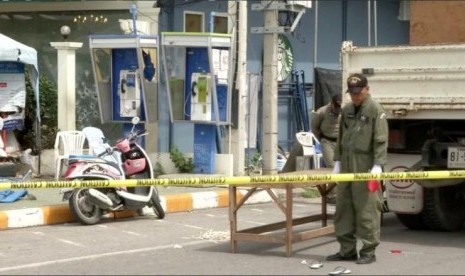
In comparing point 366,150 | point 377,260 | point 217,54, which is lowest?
point 377,260

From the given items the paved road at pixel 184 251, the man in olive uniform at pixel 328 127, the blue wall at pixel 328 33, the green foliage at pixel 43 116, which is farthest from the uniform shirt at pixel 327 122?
the blue wall at pixel 328 33

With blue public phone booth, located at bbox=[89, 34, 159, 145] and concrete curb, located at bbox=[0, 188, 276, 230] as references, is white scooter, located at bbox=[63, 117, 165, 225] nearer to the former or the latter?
concrete curb, located at bbox=[0, 188, 276, 230]

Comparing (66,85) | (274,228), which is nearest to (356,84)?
(274,228)

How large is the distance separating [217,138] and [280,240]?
7.00 meters

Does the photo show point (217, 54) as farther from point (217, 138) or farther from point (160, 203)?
point (160, 203)

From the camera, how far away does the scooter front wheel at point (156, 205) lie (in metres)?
11.7

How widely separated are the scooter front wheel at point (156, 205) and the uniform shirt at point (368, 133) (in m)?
3.73

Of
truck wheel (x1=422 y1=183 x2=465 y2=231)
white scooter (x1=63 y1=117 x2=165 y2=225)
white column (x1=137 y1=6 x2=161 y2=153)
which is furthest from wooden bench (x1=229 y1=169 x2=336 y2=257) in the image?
white column (x1=137 y1=6 x2=161 y2=153)

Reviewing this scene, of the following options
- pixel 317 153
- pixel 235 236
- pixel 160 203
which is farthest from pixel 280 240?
pixel 317 153

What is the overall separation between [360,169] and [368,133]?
345 mm

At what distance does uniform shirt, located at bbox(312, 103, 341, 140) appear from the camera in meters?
13.2

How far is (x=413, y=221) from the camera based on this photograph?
1073 centimetres

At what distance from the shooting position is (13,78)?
14.7 m

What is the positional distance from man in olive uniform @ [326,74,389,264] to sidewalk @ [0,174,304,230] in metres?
4.18
